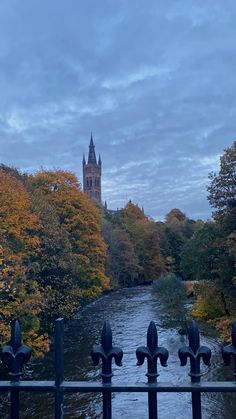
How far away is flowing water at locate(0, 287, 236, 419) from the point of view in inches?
612

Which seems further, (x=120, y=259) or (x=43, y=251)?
(x=120, y=259)

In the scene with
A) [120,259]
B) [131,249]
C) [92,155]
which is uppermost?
[92,155]

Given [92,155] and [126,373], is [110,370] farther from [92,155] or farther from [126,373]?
[92,155]

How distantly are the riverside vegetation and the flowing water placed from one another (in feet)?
5.79

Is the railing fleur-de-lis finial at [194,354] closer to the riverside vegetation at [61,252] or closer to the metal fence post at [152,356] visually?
the metal fence post at [152,356]

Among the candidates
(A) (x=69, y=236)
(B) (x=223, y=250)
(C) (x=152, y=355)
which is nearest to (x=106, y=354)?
(C) (x=152, y=355)

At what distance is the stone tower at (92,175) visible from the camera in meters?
131

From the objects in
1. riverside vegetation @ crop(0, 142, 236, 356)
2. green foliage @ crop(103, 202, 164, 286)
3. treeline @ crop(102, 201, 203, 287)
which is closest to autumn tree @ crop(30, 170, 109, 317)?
riverside vegetation @ crop(0, 142, 236, 356)

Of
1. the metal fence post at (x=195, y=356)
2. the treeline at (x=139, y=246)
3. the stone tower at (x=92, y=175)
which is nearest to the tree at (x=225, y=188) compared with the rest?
the metal fence post at (x=195, y=356)

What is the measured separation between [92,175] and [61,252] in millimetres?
102961

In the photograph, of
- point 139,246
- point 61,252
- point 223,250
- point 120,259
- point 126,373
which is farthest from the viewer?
point 139,246

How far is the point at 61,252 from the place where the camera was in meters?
28.7

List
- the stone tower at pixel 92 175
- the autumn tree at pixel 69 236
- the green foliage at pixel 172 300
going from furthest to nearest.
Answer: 1. the stone tower at pixel 92 175
2. the green foliage at pixel 172 300
3. the autumn tree at pixel 69 236

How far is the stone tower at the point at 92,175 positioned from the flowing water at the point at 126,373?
314 ft
